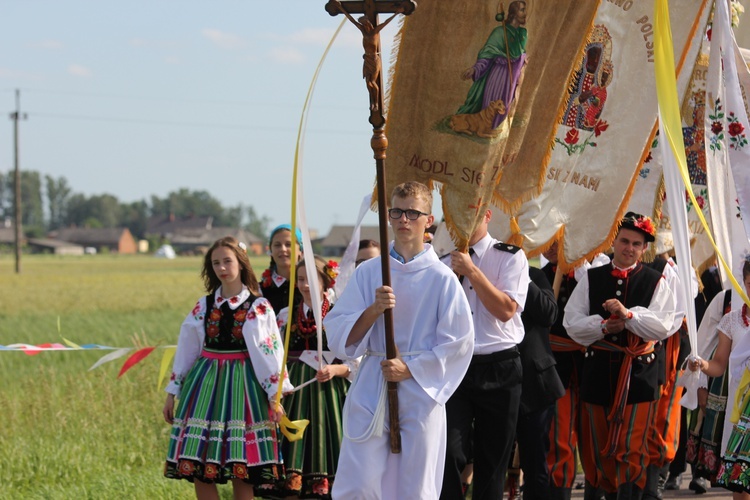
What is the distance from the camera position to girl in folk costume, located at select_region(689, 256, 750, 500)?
5.76 m

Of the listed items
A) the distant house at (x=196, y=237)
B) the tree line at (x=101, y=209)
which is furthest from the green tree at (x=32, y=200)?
the distant house at (x=196, y=237)

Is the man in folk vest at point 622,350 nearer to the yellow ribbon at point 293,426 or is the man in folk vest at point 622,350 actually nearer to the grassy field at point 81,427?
the yellow ribbon at point 293,426

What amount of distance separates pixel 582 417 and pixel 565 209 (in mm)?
1417

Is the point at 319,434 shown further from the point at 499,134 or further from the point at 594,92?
the point at 594,92

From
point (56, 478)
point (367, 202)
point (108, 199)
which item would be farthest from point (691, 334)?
point (108, 199)

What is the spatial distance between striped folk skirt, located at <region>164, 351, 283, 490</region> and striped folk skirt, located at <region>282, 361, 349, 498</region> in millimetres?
422

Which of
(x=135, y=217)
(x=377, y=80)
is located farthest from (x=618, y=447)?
(x=135, y=217)

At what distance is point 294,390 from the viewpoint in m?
6.25

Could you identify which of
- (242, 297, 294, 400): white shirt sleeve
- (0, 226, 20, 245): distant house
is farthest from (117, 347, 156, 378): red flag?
(0, 226, 20, 245): distant house

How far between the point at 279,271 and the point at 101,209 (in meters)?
164

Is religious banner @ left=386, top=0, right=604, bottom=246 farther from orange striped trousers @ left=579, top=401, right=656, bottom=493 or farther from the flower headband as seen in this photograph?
orange striped trousers @ left=579, top=401, right=656, bottom=493

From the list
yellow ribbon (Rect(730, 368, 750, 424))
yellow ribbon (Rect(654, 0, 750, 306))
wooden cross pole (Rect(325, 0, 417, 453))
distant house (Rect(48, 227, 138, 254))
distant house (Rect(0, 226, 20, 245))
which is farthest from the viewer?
distant house (Rect(48, 227, 138, 254))

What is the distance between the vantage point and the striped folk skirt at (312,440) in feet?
21.8

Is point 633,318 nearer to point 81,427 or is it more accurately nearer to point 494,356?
point 494,356
